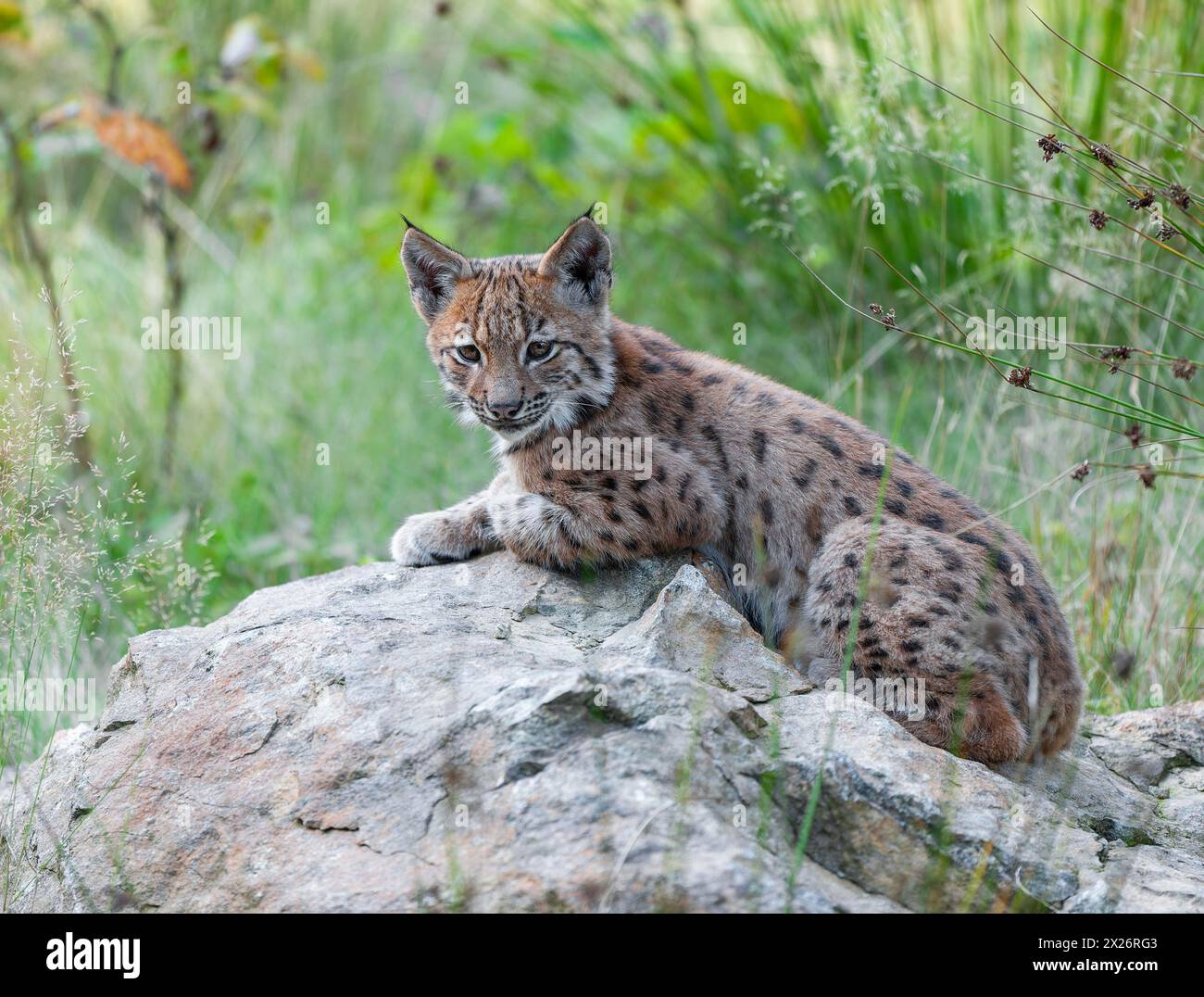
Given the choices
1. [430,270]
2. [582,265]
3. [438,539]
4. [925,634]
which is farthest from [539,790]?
[430,270]

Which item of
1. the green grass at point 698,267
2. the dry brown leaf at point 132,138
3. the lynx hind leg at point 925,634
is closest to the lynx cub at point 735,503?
the lynx hind leg at point 925,634

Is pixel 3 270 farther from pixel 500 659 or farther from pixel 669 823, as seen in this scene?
pixel 669 823

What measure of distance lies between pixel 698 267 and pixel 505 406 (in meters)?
4.52

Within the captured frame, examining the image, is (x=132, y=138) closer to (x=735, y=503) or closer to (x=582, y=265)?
(x=582, y=265)

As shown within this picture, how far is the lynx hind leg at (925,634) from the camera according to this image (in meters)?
4.05

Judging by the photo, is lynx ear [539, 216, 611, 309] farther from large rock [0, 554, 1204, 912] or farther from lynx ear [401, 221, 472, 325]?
large rock [0, 554, 1204, 912]

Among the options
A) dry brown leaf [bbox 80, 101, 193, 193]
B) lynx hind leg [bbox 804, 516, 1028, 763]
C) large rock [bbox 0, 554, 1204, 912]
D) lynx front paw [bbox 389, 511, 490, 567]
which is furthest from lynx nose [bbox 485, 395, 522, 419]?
dry brown leaf [bbox 80, 101, 193, 193]

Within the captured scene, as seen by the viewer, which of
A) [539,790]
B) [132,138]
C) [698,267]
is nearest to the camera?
[539,790]

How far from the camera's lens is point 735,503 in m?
4.74

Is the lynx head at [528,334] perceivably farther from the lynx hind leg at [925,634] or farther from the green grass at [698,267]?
the lynx hind leg at [925,634]

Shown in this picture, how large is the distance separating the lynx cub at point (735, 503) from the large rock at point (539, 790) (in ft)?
1.11

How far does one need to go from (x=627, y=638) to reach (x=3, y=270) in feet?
22.2

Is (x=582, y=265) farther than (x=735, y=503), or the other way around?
(x=582, y=265)
